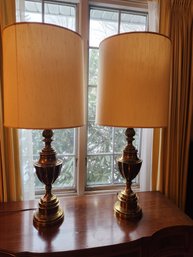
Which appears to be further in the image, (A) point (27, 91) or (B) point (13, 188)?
(B) point (13, 188)

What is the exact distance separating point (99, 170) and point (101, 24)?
3.58ft

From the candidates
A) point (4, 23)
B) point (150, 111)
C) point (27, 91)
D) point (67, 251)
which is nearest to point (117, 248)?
point (67, 251)

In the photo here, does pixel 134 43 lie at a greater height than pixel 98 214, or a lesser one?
greater

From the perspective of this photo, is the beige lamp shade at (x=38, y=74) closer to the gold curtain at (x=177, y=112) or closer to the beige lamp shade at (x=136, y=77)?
the beige lamp shade at (x=136, y=77)

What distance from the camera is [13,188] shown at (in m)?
1.14

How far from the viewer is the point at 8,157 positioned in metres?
1.12

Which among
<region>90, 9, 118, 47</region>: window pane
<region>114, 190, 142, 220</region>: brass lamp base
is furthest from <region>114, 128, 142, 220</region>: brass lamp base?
<region>90, 9, 118, 47</region>: window pane

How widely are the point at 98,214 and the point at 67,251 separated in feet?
0.94

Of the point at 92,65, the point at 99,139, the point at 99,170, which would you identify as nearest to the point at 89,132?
the point at 99,139

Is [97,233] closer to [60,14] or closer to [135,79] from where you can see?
[135,79]

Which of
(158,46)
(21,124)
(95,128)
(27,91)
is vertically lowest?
(95,128)

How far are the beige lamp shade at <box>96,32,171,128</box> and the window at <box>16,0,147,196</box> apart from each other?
0.56 metres

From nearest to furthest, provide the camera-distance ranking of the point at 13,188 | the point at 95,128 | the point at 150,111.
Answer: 1. the point at 150,111
2. the point at 13,188
3. the point at 95,128

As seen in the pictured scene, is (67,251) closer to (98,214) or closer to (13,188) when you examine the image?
(98,214)
